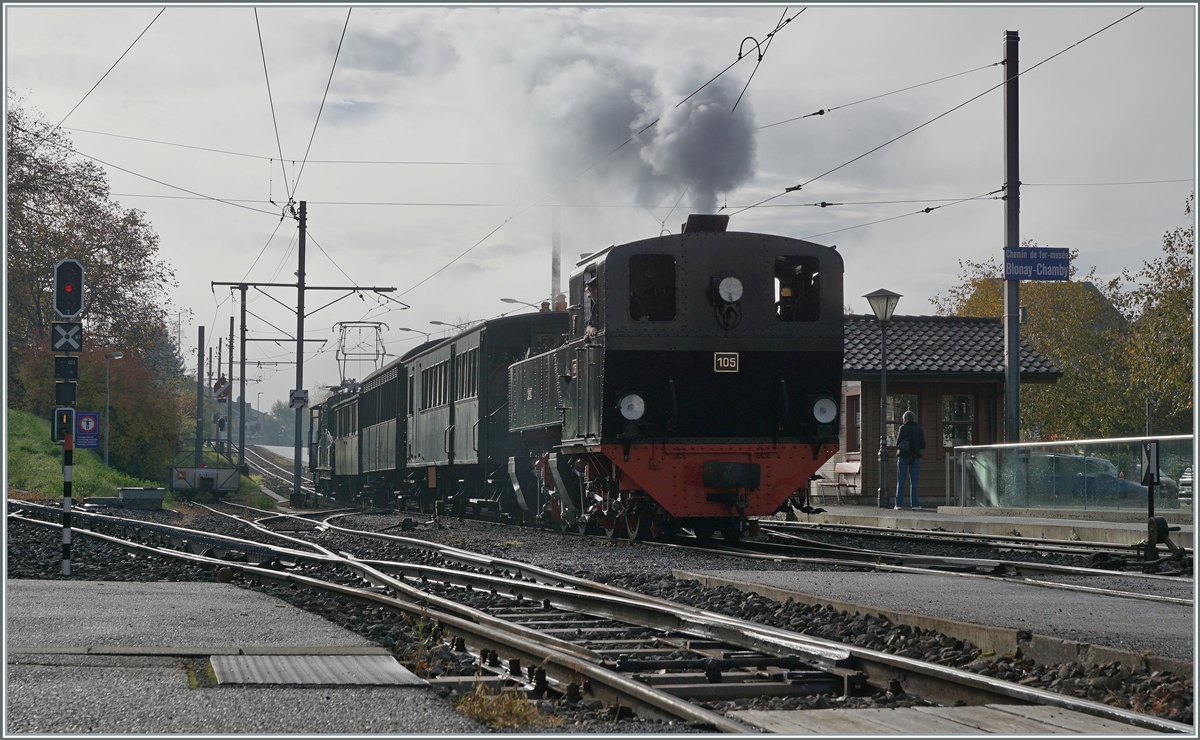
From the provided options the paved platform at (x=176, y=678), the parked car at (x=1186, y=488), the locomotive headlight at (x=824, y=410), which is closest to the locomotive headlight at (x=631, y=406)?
the locomotive headlight at (x=824, y=410)

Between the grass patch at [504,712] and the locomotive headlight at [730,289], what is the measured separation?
887cm

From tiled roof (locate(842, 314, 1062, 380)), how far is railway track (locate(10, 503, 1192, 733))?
15.9 meters

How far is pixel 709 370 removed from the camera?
13641mm

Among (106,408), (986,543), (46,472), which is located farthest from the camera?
(106,408)

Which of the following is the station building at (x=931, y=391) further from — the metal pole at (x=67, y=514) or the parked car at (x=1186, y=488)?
the metal pole at (x=67, y=514)

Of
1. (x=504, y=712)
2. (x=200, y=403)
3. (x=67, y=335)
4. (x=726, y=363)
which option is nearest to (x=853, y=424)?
(x=726, y=363)

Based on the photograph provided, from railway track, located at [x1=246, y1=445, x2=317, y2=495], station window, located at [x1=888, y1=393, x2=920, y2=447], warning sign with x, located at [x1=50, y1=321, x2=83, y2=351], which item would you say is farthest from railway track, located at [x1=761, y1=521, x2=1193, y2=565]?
railway track, located at [x1=246, y1=445, x2=317, y2=495]

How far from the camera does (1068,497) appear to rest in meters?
17.7

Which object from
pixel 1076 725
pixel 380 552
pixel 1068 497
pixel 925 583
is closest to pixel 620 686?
pixel 1076 725

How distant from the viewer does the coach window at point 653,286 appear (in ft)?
44.6

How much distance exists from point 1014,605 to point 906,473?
14759 mm

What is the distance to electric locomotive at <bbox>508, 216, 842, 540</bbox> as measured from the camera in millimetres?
13461

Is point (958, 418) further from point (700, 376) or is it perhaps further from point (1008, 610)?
point (1008, 610)

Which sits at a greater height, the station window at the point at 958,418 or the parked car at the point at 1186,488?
the station window at the point at 958,418
